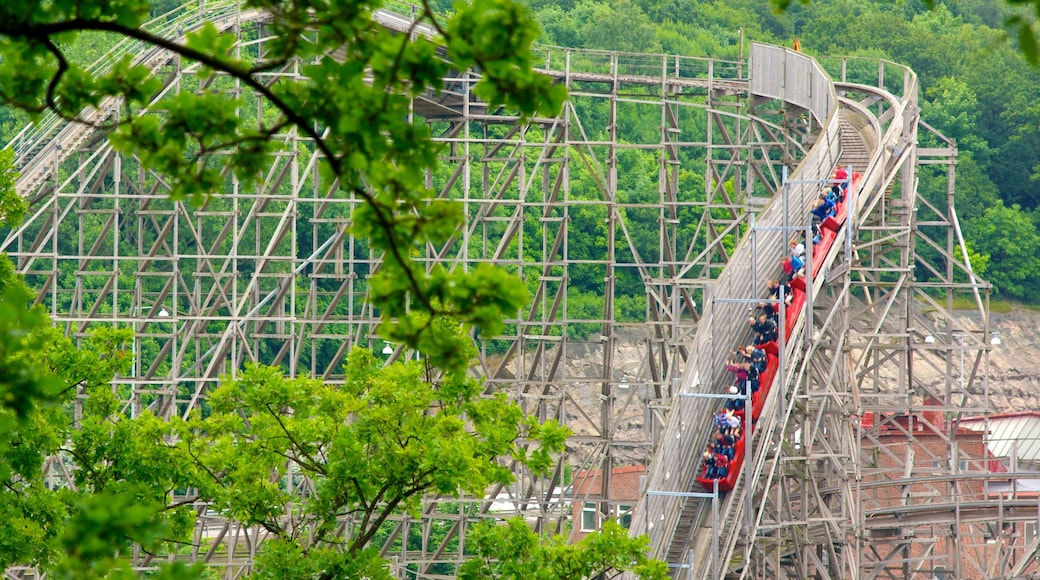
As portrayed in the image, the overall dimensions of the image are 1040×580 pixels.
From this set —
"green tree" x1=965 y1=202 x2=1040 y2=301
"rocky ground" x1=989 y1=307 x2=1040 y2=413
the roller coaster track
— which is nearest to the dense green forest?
"green tree" x1=965 y1=202 x2=1040 y2=301

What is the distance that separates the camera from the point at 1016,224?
188 ft

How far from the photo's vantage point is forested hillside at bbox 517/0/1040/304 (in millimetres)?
57312

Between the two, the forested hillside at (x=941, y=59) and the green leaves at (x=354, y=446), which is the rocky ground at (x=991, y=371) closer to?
the forested hillside at (x=941, y=59)

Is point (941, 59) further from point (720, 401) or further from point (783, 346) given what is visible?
point (783, 346)

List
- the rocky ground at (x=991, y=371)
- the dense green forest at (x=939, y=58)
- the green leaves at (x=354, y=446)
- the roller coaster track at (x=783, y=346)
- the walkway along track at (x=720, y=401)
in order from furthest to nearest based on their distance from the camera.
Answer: the dense green forest at (x=939, y=58) → the rocky ground at (x=991, y=371) → the roller coaster track at (x=783, y=346) → the walkway along track at (x=720, y=401) → the green leaves at (x=354, y=446)

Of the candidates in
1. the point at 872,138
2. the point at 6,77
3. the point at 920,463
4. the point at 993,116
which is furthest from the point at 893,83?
the point at 6,77

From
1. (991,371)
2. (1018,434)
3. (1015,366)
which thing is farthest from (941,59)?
(1018,434)

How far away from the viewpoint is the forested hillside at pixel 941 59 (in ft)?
188

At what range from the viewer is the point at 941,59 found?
63.5 metres

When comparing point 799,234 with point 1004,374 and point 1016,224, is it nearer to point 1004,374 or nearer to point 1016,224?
point 1004,374

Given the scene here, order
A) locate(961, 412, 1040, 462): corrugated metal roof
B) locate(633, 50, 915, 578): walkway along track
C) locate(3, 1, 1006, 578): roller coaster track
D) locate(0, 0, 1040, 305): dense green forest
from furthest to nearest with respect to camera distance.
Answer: locate(0, 0, 1040, 305): dense green forest → locate(961, 412, 1040, 462): corrugated metal roof → locate(3, 1, 1006, 578): roller coaster track → locate(633, 50, 915, 578): walkway along track

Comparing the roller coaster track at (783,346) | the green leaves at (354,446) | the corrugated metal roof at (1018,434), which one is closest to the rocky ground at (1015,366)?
the corrugated metal roof at (1018,434)

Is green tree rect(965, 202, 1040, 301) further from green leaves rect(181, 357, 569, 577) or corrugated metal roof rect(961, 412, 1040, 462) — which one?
green leaves rect(181, 357, 569, 577)

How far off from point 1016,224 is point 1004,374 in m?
6.50
